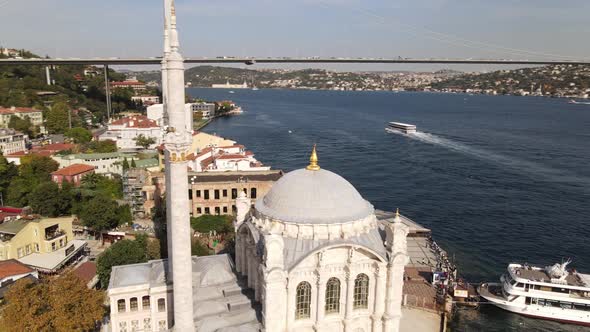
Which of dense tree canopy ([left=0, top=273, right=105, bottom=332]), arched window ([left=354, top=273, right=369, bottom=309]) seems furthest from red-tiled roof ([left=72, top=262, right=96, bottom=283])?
arched window ([left=354, top=273, right=369, bottom=309])

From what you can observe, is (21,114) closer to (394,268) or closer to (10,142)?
(10,142)

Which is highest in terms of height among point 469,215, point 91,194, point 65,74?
point 65,74

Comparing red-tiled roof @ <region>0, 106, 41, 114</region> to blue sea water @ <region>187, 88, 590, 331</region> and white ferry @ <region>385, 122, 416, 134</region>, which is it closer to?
blue sea water @ <region>187, 88, 590, 331</region>

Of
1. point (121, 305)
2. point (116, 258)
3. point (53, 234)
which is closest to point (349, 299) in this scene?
point (121, 305)

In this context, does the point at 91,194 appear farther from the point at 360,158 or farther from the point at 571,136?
the point at 571,136

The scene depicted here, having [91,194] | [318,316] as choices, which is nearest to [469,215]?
[318,316]

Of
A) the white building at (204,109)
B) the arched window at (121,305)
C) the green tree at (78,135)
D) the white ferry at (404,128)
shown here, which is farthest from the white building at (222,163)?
the white building at (204,109)

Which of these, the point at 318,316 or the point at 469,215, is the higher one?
the point at 318,316
